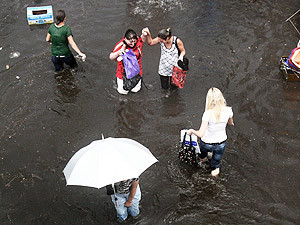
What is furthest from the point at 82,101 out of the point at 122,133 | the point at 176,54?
the point at 176,54

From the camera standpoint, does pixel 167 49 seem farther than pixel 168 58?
No

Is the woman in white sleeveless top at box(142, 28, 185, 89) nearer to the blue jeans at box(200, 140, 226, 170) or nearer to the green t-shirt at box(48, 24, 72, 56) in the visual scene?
the green t-shirt at box(48, 24, 72, 56)

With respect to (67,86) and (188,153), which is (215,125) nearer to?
(188,153)

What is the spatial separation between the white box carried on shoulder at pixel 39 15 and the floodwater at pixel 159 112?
0.26 meters

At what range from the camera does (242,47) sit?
9.07 m

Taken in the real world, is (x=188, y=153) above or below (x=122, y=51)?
below

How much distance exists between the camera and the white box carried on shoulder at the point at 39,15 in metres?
9.95

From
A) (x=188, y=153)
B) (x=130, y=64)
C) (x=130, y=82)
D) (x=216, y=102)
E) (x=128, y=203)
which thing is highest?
(x=216, y=102)

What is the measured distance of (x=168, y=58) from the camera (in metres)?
7.11

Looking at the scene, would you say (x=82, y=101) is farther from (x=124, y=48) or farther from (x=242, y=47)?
(x=242, y=47)

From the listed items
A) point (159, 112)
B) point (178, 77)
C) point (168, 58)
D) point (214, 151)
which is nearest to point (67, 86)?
point (159, 112)

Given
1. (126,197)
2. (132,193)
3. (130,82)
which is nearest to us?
(132,193)

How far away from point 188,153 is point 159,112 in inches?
69.1

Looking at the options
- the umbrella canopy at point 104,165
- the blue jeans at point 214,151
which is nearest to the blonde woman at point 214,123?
the blue jeans at point 214,151
